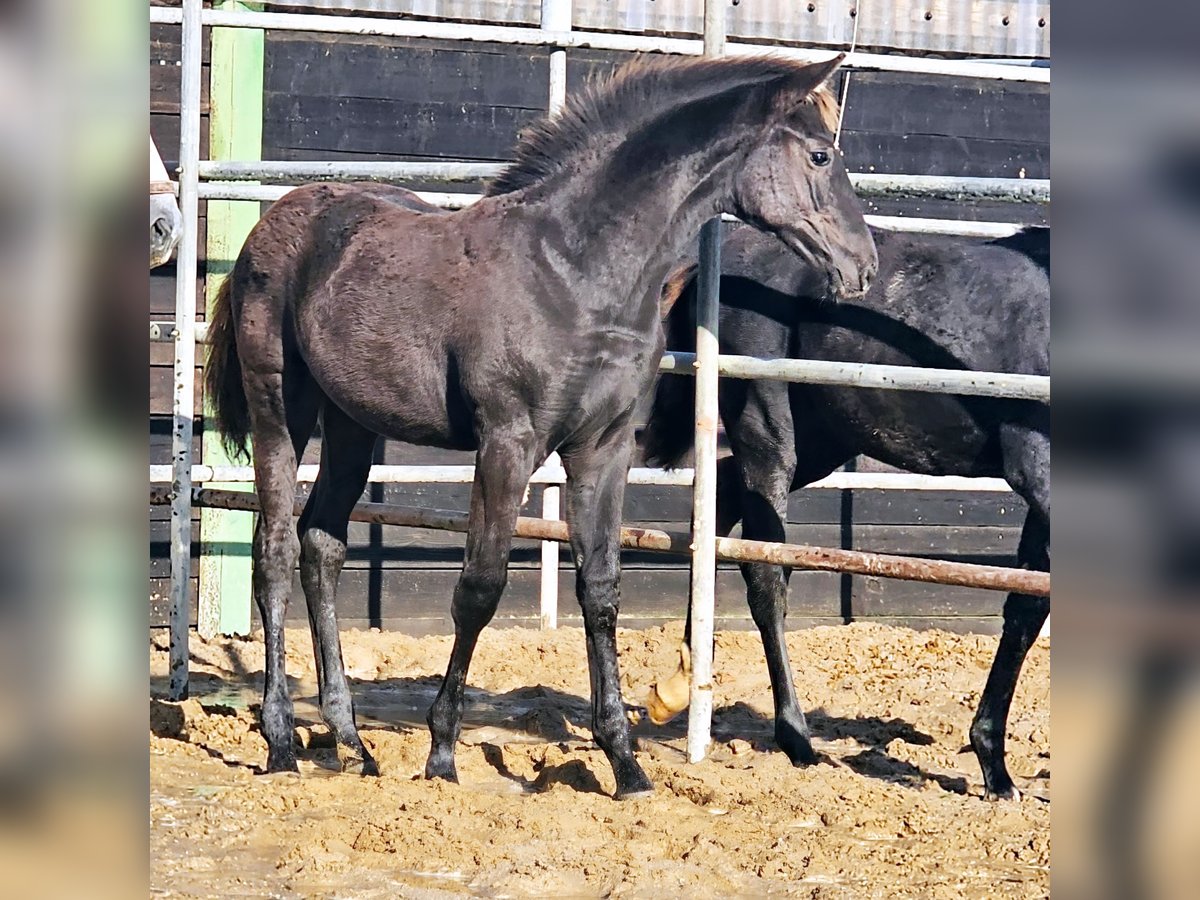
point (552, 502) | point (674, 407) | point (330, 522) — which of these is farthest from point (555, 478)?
point (330, 522)

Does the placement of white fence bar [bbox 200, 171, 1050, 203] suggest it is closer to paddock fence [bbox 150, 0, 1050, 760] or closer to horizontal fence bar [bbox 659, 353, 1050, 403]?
paddock fence [bbox 150, 0, 1050, 760]

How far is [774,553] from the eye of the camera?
12.8ft

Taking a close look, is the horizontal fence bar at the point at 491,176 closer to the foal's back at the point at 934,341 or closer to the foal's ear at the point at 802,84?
the foal's back at the point at 934,341

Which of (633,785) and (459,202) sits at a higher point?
(459,202)

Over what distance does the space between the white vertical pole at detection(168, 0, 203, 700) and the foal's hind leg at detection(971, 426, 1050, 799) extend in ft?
8.95

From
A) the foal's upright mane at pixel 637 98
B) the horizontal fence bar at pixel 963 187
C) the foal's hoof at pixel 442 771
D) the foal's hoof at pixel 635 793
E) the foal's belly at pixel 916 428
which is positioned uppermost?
the foal's upright mane at pixel 637 98

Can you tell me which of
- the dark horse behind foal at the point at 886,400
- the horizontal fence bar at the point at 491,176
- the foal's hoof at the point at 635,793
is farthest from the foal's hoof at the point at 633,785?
the horizontal fence bar at the point at 491,176

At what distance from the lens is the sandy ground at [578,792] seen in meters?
2.90

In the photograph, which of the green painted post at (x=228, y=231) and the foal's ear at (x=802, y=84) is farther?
the green painted post at (x=228, y=231)

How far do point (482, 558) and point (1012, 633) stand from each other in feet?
5.22

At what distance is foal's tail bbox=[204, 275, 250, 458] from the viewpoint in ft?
14.9

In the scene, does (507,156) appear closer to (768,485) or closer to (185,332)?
(185,332)

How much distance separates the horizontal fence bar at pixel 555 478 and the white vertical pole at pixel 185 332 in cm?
11
